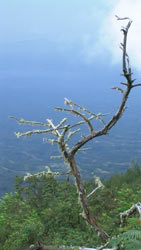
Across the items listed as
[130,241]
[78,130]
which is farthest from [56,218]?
[130,241]

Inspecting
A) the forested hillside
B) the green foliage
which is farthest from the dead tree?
the green foliage

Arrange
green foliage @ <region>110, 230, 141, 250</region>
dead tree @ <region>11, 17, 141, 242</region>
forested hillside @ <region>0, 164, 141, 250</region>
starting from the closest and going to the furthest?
green foliage @ <region>110, 230, 141, 250</region> < dead tree @ <region>11, 17, 141, 242</region> < forested hillside @ <region>0, 164, 141, 250</region>

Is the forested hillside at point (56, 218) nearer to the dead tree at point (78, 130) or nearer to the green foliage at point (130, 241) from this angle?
the green foliage at point (130, 241)

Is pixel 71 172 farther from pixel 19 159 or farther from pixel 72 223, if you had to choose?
pixel 19 159

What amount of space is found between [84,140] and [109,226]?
5.37 meters

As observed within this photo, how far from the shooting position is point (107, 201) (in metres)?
15.6

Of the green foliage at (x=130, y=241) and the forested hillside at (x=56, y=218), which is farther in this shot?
the forested hillside at (x=56, y=218)

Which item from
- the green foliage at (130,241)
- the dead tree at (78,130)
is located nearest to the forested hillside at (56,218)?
the green foliage at (130,241)

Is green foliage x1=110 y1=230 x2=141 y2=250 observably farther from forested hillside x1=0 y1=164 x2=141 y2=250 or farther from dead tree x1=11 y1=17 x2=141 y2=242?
dead tree x1=11 y1=17 x2=141 y2=242

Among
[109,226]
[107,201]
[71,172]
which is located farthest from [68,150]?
[107,201]

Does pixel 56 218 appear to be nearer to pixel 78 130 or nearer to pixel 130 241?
pixel 78 130

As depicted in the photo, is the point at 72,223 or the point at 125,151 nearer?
the point at 72,223

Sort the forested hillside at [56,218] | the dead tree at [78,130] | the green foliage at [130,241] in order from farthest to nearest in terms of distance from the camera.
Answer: the forested hillside at [56,218], the dead tree at [78,130], the green foliage at [130,241]

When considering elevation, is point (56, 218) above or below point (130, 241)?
above
